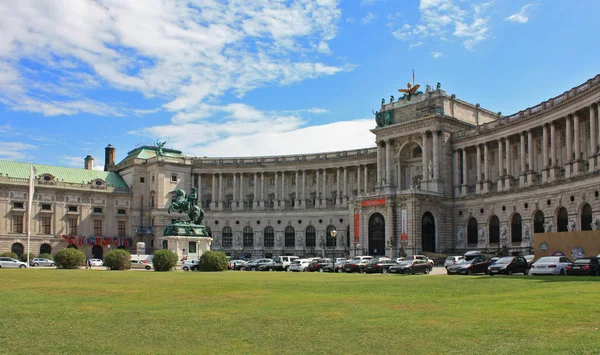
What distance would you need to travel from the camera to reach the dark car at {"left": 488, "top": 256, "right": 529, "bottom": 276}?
154 ft

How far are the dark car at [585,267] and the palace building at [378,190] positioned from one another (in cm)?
2380

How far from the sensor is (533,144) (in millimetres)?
82438

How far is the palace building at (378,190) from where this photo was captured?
3002 inches

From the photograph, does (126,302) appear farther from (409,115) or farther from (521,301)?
(409,115)

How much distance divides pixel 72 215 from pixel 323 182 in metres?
45.4

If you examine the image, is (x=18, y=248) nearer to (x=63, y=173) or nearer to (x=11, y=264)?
(x=63, y=173)

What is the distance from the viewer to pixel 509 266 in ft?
154

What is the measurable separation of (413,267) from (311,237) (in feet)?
197

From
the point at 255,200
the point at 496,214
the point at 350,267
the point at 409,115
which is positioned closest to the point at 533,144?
the point at 496,214

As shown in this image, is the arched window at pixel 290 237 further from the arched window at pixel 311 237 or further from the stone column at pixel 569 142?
the stone column at pixel 569 142

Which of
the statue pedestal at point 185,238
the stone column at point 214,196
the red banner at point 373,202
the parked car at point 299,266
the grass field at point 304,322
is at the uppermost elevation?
the stone column at point 214,196

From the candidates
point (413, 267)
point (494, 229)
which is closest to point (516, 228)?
point (494, 229)

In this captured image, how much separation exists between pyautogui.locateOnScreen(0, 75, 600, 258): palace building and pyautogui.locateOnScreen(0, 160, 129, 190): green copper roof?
0.28 meters

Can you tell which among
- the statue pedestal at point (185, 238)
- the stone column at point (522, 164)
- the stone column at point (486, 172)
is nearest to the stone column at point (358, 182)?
the stone column at point (486, 172)
